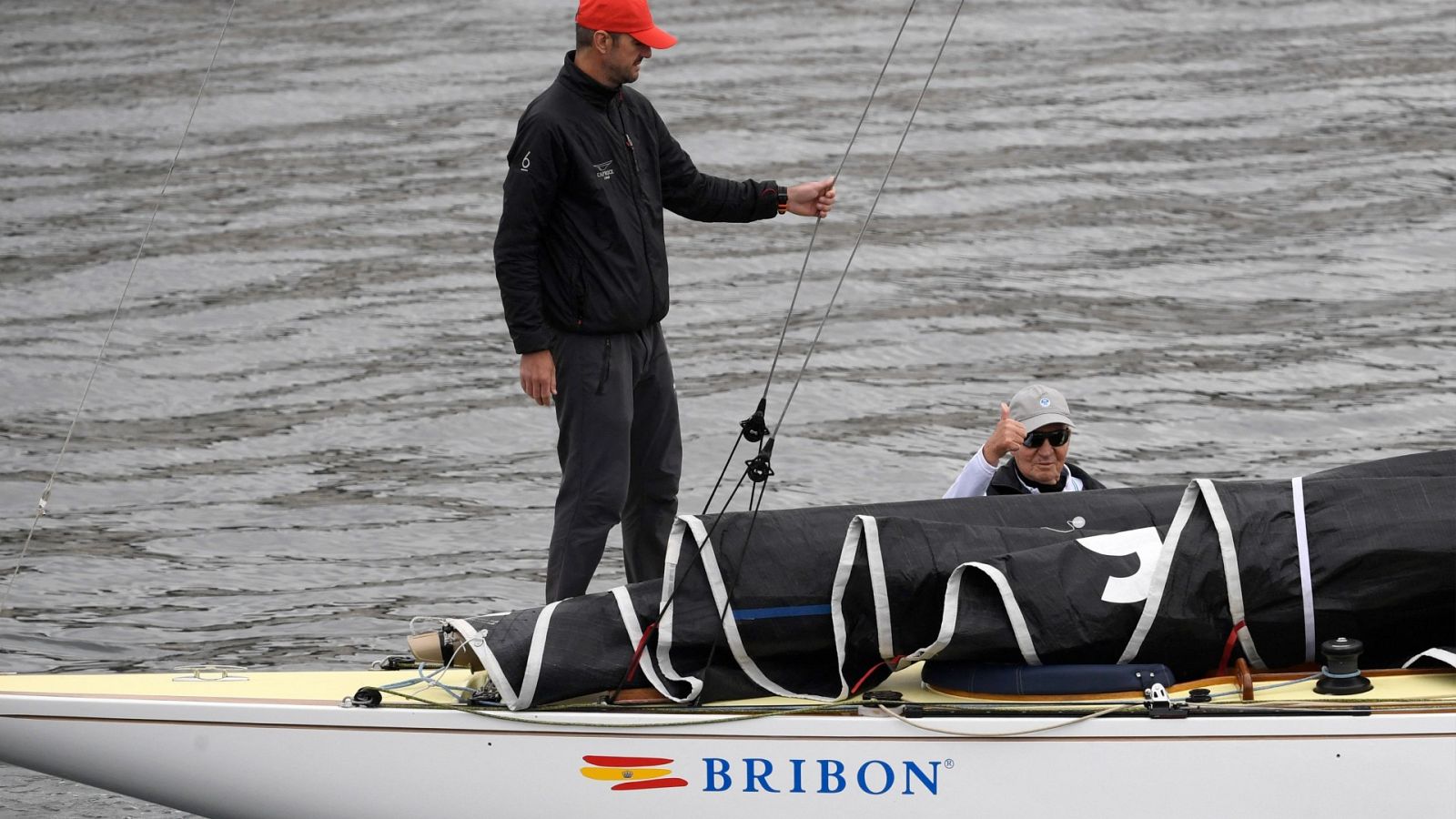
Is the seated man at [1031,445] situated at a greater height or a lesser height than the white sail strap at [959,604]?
greater

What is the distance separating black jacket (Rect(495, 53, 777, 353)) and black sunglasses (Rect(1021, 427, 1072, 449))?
1050 mm

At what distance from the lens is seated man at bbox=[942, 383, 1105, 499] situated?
4996mm

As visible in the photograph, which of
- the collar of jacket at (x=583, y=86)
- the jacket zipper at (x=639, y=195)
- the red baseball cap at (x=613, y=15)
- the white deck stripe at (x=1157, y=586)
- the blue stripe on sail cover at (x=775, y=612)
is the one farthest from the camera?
the jacket zipper at (x=639, y=195)

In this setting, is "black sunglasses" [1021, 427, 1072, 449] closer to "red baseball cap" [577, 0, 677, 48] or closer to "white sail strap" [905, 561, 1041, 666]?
"white sail strap" [905, 561, 1041, 666]

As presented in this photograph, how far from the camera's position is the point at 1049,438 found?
197 inches

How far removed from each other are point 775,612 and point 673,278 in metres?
6.33

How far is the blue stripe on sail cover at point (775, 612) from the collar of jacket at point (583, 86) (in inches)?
63.0

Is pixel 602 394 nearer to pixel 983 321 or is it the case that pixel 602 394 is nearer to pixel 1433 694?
pixel 1433 694

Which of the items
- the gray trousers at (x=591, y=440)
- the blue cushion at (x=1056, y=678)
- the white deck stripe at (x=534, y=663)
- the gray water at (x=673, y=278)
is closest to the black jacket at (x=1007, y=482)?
the blue cushion at (x=1056, y=678)

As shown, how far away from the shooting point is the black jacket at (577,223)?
518cm

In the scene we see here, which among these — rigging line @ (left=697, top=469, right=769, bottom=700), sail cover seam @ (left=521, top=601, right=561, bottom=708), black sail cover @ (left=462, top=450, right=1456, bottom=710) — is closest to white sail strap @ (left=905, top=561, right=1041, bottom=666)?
black sail cover @ (left=462, top=450, right=1456, bottom=710)

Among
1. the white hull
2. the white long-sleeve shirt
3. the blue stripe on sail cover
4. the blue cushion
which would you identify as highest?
the white long-sleeve shirt

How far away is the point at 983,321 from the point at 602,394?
186 inches

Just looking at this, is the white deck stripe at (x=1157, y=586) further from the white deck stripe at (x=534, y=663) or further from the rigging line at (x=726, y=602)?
the white deck stripe at (x=534, y=663)
